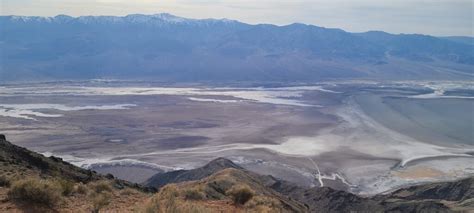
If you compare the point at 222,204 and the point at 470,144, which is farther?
the point at 470,144

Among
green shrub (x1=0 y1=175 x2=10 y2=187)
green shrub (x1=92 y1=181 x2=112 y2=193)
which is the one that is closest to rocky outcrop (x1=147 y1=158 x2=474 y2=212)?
green shrub (x1=92 y1=181 x2=112 y2=193)

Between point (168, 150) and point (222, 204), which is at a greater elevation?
point (222, 204)

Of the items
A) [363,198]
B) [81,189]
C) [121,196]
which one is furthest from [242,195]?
[363,198]

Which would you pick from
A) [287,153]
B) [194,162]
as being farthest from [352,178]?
[194,162]

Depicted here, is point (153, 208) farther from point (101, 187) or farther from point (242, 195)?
point (242, 195)

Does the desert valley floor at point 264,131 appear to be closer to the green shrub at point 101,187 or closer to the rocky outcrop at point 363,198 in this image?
the rocky outcrop at point 363,198

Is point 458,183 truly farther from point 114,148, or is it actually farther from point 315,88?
point 315,88
